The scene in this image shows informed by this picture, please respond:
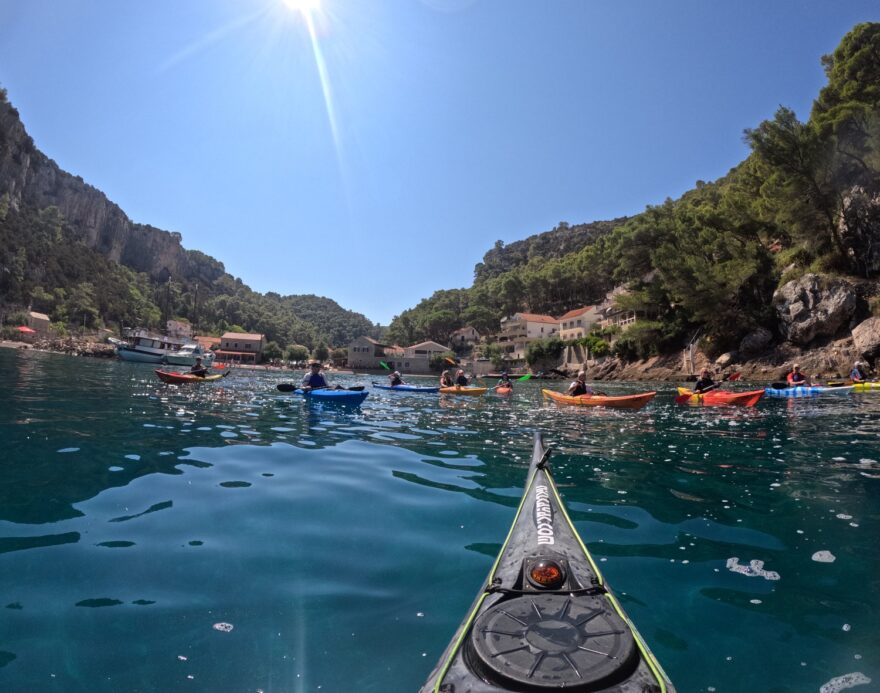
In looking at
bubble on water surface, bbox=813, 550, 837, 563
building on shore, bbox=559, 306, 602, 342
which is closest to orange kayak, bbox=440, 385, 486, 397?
bubble on water surface, bbox=813, 550, 837, 563

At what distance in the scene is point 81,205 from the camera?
128 m

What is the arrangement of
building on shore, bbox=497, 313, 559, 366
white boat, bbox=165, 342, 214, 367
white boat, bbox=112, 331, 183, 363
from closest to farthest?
white boat, bbox=112, 331, 183, 363, white boat, bbox=165, 342, 214, 367, building on shore, bbox=497, 313, 559, 366

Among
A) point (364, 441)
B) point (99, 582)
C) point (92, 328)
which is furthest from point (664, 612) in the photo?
point (92, 328)

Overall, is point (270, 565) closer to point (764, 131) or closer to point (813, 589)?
point (813, 589)

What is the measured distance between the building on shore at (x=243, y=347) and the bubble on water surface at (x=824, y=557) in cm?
10154

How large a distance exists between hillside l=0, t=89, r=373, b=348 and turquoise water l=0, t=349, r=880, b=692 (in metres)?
103

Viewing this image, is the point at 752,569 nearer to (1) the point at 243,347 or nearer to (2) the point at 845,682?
(2) the point at 845,682

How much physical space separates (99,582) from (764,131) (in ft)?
146

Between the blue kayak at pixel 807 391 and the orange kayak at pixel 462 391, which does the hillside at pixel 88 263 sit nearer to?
the orange kayak at pixel 462 391

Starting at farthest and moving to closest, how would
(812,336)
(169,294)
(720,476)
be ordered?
(169,294)
(812,336)
(720,476)

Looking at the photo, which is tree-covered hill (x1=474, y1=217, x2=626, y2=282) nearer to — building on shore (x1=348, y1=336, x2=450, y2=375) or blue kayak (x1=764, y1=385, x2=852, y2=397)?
building on shore (x1=348, y1=336, x2=450, y2=375)

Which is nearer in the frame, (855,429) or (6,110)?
(855,429)

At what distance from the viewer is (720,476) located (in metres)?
6.64

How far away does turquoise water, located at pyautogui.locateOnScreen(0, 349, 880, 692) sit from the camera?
2.55 meters
